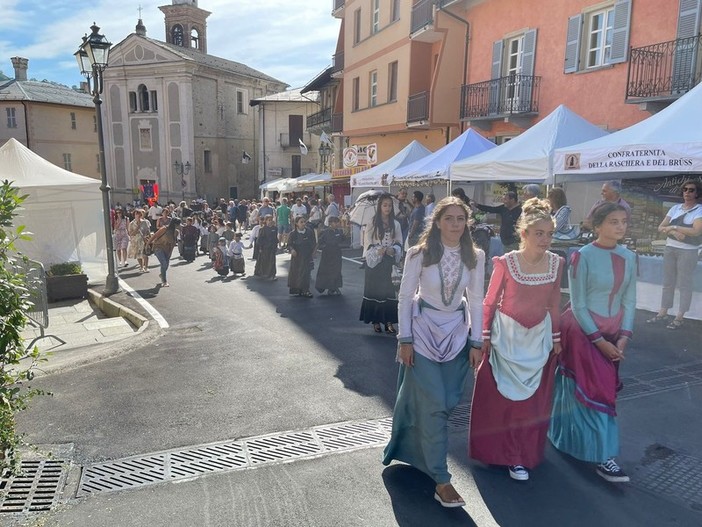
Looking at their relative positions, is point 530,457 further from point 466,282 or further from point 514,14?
point 514,14

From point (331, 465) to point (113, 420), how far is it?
208cm

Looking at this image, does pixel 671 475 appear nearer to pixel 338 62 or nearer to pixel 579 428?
pixel 579 428

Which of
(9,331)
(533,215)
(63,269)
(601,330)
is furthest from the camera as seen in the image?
(63,269)

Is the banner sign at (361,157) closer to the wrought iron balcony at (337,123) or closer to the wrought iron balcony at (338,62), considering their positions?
the wrought iron balcony at (337,123)

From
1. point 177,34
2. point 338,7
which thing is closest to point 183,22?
point 177,34

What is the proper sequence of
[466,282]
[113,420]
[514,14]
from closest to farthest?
[466,282] < [113,420] < [514,14]

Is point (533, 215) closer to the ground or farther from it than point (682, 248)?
farther from it

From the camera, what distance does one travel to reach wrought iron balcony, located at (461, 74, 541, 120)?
49.4 ft

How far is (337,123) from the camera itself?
28.2m

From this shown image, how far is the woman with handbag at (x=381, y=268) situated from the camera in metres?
7.56

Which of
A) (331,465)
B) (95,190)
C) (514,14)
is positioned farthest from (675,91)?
(95,190)

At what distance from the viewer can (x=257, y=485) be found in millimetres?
3686

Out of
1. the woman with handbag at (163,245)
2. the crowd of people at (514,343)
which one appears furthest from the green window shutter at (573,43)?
the crowd of people at (514,343)

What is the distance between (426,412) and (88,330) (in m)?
7.06
